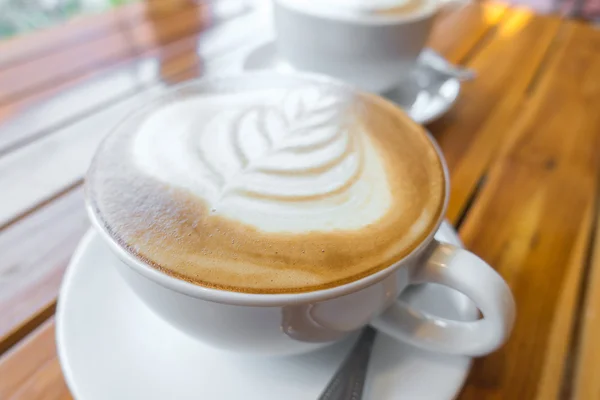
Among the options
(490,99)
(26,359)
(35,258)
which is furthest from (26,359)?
(490,99)

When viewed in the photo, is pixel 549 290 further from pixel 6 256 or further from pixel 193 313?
pixel 6 256

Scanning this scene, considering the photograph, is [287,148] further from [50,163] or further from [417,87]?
[417,87]

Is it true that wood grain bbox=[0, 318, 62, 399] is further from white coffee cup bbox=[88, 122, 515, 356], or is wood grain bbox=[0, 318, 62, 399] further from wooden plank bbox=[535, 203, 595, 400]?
wooden plank bbox=[535, 203, 595, 400]

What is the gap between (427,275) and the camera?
1.25 feet

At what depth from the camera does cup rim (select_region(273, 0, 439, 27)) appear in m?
0.68

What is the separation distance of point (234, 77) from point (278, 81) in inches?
1.9

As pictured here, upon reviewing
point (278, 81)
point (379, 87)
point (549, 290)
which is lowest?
point (549, 290)

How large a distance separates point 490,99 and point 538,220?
0.99ft

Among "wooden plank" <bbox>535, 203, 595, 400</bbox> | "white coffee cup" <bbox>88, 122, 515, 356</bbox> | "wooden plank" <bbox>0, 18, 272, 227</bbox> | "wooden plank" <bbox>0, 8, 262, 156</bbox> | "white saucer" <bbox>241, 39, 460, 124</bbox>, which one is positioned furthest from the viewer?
"white saucer" <bbox>241, 39, 460, 124</bbox>

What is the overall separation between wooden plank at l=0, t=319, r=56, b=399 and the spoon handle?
0.80 feet

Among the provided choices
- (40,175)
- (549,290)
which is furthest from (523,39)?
(40,175)

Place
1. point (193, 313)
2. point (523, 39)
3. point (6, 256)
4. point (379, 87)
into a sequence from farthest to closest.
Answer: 1. point (523, 39)
2. point (379, 87)
3. point (6, 256)
4. point (193, 313)

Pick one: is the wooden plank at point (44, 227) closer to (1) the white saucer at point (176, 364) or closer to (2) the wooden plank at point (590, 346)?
(1) the white saucer at point (176, 364)

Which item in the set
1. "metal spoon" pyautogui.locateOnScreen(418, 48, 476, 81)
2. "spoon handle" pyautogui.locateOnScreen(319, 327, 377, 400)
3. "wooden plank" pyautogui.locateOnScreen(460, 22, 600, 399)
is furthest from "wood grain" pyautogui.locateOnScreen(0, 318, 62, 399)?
"metal spoon" pyautogui.locateOnScreen(418, 48, 476, 81)
